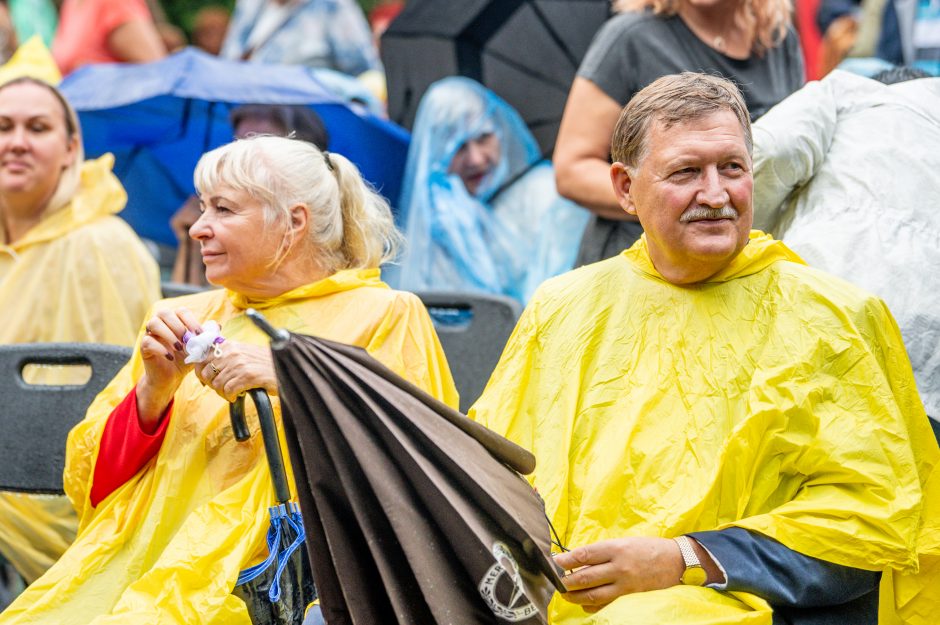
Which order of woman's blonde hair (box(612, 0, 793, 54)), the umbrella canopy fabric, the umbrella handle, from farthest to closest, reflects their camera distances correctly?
woman's blonde hair (box(612, 0, 793, 54)) < the umbrella handle < the umbrella canopy fabric

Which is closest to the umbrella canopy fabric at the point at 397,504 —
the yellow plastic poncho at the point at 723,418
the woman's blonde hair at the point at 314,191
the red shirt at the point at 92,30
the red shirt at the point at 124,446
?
the yellow plastic poncho at the point at 723,418

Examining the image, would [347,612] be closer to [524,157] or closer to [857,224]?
[857,224]

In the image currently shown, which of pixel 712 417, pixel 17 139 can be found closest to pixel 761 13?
pixel 712 417

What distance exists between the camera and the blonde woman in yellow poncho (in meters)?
2.88

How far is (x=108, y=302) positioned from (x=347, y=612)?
2.27m

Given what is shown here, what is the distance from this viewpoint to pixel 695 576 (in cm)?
242

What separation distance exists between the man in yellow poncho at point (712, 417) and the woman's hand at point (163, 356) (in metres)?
0.68

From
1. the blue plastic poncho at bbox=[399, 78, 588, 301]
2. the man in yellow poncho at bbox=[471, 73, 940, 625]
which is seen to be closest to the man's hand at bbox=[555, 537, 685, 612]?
the man in yellow poncho at bbox=[471, 73, 940, 625]

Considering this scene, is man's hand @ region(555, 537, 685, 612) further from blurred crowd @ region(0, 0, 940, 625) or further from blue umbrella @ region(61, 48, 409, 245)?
blue umbrella @ region(61, 48, 409, 245)

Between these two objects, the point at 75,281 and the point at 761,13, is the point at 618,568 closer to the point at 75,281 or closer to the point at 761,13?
the point at 761,13

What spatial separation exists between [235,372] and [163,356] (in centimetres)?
22

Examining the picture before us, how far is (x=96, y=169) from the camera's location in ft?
15.0

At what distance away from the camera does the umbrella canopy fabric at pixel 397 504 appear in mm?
2211

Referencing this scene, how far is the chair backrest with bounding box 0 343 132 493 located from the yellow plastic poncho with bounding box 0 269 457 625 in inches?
13.4
